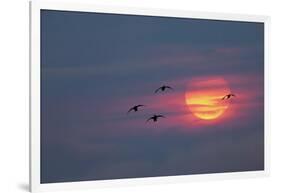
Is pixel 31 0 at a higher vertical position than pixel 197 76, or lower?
higher

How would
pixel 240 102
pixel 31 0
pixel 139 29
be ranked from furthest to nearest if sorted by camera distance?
pixel 240 102, pixel 139 29, pixel 31 0

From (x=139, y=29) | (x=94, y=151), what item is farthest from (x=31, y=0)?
(x=94, y=151)

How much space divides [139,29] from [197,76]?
0.75 metres

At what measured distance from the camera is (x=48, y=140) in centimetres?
509

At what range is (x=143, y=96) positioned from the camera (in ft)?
17.8

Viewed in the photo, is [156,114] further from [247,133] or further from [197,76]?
[247,133]

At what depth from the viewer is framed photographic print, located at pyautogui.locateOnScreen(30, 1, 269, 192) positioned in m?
5.11

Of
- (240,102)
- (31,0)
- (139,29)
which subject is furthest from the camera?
(240,102)

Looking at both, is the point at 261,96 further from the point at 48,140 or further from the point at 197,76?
the point at 48,140

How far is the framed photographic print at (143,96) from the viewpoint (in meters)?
5.11

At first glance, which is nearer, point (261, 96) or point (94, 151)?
point (94, 151)

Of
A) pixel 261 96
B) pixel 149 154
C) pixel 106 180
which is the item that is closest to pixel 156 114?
pixel 149 154

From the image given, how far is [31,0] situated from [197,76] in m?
1.76
